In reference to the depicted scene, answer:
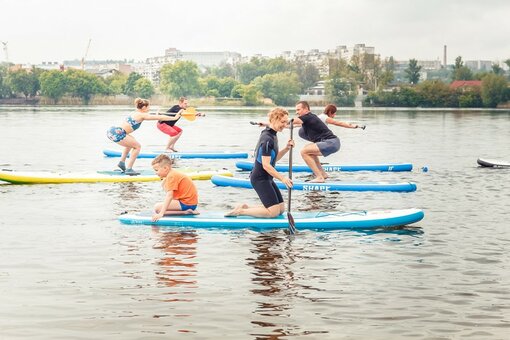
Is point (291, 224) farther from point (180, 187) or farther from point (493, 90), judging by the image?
point (493, 90)

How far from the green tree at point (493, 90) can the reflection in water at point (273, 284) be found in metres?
157

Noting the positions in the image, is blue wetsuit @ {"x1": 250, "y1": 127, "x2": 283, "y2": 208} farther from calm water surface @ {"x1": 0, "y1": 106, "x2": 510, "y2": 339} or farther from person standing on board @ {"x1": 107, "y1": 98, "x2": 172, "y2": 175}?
person standing on board @ {"x1": 107, "y1": 98, "x2": 172, "y2": 175}

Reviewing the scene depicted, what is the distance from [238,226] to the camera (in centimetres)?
1485

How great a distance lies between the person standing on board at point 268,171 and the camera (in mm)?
14305

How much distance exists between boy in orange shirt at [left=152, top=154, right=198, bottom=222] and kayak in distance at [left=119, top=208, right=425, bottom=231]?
136 mm

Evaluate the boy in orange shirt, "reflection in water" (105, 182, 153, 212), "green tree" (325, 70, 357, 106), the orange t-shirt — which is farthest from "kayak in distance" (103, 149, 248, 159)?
"green tree" (325, 70, 357, 106)

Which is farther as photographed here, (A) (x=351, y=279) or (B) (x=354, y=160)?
(B) (x=354, y=160)

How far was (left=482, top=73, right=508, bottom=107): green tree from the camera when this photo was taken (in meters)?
164

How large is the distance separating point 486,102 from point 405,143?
4850 inches

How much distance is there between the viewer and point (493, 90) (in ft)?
540

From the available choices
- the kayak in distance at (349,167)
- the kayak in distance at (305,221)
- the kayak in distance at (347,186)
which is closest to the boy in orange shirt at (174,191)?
the kayak in distance at (305,221)

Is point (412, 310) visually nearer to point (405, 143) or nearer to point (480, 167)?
point (480, 167)

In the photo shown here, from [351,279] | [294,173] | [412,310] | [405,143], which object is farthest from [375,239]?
[405,143]

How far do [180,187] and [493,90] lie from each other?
516 feet
